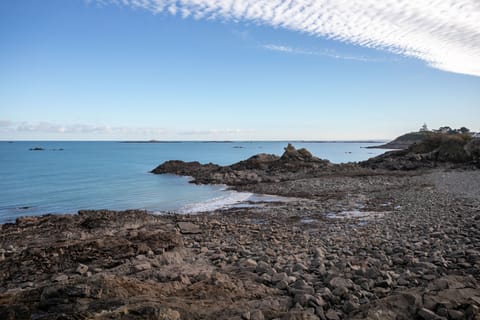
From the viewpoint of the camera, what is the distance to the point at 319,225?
39.9 ft

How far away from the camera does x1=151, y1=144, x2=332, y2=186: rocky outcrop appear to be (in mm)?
30456

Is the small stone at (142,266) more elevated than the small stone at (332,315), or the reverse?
the small stone at (332,315)

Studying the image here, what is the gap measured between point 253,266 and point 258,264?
11cm

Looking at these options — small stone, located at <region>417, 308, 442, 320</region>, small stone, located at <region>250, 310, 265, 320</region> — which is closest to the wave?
small stone, located at <region>250, 310, 265, 320</region>

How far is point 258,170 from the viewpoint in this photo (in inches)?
1439

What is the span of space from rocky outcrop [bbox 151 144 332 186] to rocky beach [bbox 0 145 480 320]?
545 inches

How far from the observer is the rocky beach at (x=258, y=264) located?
15.0ft

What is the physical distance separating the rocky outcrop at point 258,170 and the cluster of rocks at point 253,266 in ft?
51.5

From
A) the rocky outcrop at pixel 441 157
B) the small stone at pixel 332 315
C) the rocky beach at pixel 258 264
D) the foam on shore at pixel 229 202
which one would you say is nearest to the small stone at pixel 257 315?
the rocky beach at pixel 258 264

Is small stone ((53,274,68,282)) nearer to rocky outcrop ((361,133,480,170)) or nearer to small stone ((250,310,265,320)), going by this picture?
small stone ((250,310,265,320))

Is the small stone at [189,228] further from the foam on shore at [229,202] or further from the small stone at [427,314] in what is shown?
the small stone at [427,314]

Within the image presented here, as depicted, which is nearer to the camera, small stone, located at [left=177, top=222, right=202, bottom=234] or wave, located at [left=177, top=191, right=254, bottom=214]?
Result: small stone, located at [left=177, top=222, right=202, bottom=234]

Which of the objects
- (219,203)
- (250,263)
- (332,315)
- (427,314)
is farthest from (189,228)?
(427,314)

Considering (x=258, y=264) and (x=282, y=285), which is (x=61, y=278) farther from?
(x=282, y=285)
